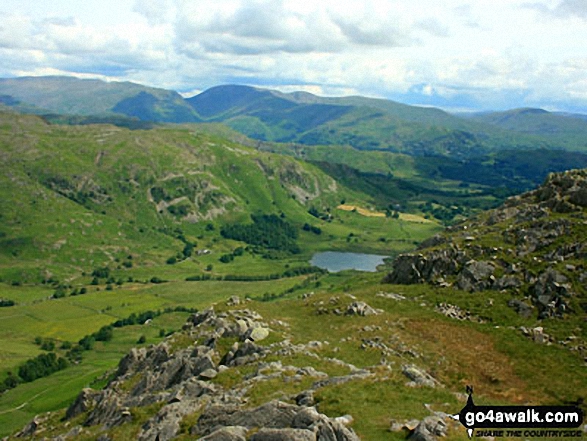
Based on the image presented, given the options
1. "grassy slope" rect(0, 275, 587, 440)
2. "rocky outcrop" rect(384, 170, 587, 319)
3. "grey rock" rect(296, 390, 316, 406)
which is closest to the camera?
"grassy slope" rect(0, 275, 587, 440)

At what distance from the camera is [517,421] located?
127 ft

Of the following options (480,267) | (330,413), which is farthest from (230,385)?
(480,267)

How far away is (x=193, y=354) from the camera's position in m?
72.7

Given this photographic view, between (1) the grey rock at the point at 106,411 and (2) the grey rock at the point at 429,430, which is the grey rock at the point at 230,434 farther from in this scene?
(1) the grey rock at the point at 106,411

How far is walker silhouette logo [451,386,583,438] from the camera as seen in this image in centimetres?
3741

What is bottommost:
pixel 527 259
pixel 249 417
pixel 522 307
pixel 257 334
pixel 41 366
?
pixel 41 366

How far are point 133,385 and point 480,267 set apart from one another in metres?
61.4

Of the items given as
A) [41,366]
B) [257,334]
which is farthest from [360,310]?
[41,366]

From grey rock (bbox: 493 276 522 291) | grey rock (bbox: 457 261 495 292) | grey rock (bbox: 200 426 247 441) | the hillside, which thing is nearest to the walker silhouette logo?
the hillside

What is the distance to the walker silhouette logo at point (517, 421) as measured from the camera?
37406 millimetres

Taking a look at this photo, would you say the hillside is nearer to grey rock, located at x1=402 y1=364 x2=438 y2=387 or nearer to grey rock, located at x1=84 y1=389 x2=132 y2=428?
grey rock, located at x1=402 y1=364 x2=438 y2=387

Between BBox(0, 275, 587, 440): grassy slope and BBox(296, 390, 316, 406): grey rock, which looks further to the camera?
BBox(296, 390, 316, 406): grey rock

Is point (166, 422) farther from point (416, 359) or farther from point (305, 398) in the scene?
point (416, 359)

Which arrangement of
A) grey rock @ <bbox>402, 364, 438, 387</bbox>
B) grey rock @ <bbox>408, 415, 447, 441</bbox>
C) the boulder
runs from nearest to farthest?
grey rock @ <bbox>408, 415, 447, 441</bbox>, grey rock @ <bbox>402, 364, 438, 387</bbox>, the boulder
